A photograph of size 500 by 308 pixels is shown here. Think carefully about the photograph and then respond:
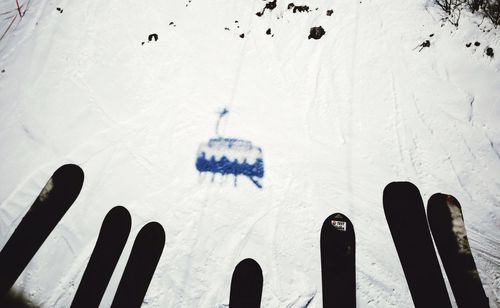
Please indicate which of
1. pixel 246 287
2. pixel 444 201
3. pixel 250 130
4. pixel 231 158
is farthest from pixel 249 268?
pixel 250 130

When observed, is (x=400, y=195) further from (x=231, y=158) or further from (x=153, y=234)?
(x=231, y=158)

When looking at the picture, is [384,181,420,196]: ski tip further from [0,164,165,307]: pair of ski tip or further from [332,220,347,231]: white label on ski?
[0,164,165,307]: pair of ski tip

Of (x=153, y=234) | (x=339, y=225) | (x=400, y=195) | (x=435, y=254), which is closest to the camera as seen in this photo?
(x=435, y=254)

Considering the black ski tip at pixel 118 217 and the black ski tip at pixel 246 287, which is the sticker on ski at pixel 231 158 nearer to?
the black ski tip at pixel 246 287

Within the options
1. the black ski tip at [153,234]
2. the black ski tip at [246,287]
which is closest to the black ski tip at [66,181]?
the black ski tip at [153,234]

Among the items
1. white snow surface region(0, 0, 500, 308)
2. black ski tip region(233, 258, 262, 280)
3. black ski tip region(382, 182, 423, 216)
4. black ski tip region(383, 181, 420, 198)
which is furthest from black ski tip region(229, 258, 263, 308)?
black ski tip region(383, 181, 420, 198)

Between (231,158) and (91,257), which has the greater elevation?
(231,158)

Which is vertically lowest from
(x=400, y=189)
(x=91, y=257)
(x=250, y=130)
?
(x=91, y=257)
